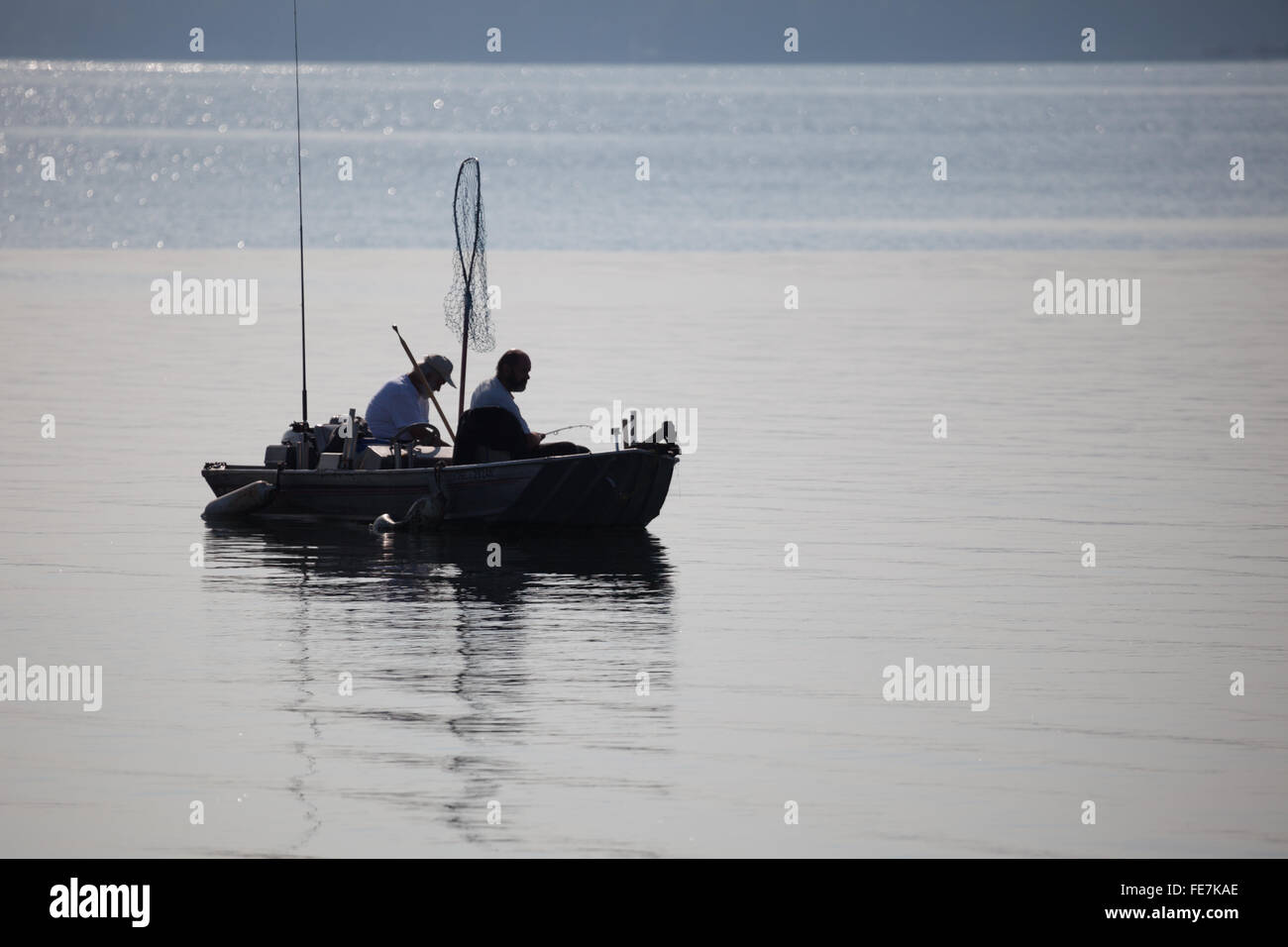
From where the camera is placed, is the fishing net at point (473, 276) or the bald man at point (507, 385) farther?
the fishing net at point (473, 276)

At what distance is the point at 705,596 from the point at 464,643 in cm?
264

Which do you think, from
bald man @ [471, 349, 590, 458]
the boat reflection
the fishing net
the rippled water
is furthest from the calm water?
the rippled water

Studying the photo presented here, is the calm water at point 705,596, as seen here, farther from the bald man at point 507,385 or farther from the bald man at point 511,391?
the bald man at point 507,385

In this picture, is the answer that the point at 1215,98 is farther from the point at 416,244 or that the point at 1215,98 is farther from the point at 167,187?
the point at 416,244

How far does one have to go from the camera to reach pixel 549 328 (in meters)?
41.8

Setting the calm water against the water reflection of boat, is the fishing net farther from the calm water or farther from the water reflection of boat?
the water reflection of boat

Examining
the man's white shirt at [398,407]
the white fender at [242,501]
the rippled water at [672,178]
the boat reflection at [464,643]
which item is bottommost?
the boat reflection at [464,643]

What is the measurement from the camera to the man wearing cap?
21.4 metres

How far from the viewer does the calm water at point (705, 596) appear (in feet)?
41.5

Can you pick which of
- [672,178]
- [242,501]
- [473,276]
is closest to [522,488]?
[242,501]

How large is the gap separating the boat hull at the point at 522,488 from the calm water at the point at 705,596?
0.30m

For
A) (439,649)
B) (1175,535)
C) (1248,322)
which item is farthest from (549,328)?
(439,649)

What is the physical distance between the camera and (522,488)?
819 inches

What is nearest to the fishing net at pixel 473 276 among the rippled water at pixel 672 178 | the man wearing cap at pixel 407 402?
the man wearing cap at pixel 407 402
